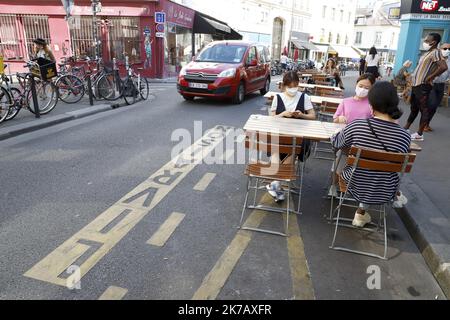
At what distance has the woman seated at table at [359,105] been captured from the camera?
177 inches

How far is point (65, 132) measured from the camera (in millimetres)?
7566

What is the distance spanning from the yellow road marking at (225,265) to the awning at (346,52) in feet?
178

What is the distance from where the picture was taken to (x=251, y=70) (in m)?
12.2

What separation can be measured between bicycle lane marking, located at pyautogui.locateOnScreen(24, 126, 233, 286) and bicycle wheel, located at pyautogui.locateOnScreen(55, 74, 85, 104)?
6.18m

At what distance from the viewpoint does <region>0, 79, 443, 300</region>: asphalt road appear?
2865 millimetres

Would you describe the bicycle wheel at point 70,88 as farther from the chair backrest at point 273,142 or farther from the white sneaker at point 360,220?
the white sneaker at point 360,220

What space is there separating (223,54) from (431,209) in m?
9.05

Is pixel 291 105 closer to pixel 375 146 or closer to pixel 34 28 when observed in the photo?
pixel 375 146

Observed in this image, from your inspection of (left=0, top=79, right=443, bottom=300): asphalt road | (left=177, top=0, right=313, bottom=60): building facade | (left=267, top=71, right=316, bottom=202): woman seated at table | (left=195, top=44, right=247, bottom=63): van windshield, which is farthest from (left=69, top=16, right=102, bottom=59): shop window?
(left=267, top=71, right=316, bottom=202): woman seated at table

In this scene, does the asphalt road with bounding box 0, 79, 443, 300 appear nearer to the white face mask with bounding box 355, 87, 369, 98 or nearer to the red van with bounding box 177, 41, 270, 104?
the white face mask with bounding box 355, 87, 369, 98

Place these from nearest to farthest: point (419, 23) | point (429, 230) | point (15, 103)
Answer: point (429, 230), point (15, 103), point (419, 23)

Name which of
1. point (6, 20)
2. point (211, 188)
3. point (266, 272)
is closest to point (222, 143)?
point (211, 188)

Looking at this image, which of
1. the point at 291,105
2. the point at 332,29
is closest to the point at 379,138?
the point at 291,105
